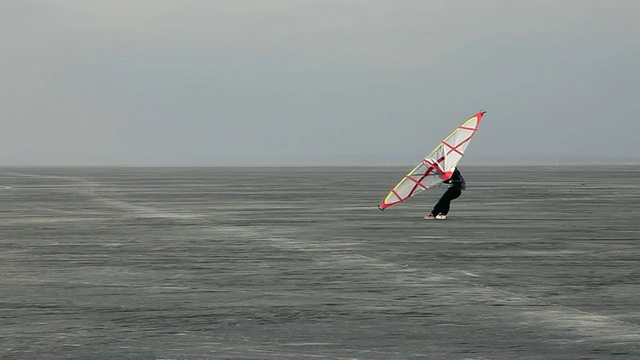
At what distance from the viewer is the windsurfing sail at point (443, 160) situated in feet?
108

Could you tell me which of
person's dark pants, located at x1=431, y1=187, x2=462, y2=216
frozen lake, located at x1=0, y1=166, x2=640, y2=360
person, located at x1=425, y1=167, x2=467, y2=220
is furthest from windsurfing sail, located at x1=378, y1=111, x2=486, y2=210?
frozen lake, located at x1=0, y1=166, x2=640, y2=360

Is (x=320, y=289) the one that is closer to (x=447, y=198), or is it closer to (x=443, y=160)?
(x=447, y=198)

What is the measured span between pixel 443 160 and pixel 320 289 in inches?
726

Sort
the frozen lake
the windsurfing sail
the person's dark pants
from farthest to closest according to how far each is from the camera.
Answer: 1. the windsurfing sail
2. the person's dark pants
3. the frozen lake

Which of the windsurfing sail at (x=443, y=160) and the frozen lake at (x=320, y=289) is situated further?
the windsurfing sail at (x=443, y=160)

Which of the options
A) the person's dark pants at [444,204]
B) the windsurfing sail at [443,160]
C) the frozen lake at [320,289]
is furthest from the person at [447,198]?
Answer: the frozen lake at [320,289]

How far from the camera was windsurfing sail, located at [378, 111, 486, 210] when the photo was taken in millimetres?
33031

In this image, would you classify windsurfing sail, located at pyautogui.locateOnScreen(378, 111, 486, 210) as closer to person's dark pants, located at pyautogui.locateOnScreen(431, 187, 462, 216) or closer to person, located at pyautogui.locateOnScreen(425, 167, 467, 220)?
person, located at pyautogui.locateOnScreen(425, 167, 467, 220)

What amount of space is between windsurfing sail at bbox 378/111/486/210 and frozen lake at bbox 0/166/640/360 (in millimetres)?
2911

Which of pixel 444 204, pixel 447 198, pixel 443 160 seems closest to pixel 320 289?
pixel 444 204

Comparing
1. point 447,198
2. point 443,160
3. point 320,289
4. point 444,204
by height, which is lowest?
point 320,289

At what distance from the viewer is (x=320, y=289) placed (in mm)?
15070

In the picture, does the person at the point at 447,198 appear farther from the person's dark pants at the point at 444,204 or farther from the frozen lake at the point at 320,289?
the frozen lake at the point at 320,289

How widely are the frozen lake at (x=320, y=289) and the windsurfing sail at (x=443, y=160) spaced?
2.91 m
